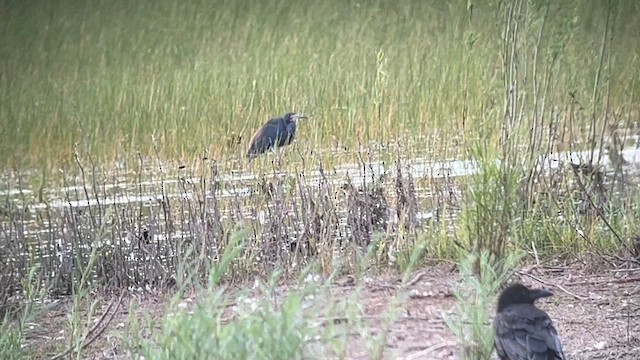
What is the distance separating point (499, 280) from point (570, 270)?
1.39 feet

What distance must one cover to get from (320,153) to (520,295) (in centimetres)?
68

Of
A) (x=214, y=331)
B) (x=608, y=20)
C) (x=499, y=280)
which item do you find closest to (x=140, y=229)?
(x=214, y=331)

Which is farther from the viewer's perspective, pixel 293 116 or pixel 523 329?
pixel 293 116

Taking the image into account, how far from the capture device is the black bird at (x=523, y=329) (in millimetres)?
2105

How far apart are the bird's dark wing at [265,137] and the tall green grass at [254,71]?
39 mm

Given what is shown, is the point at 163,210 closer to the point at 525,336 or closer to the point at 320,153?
the point at 320,153

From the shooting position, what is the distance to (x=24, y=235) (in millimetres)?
2611

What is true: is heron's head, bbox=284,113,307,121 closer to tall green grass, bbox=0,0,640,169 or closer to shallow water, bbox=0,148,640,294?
tall green grass, bbox=0,0,640,169

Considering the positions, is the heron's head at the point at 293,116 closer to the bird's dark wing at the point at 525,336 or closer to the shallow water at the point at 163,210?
the shallow water at the point at 163,210

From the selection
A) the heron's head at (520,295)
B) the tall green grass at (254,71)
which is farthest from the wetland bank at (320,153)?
the heron's head at (520,295)

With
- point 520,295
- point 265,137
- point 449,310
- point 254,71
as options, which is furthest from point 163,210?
point 520,295

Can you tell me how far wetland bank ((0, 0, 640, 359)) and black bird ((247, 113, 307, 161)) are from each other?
3cm

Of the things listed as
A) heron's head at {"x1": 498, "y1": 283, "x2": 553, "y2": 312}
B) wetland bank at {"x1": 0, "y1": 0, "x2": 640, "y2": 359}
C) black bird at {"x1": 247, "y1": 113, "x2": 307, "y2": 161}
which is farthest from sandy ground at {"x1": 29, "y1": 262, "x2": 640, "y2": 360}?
black bird at {"x1": 247, "y1": 113, "x2": 307, "y2": 161}

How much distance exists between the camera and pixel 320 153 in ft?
8.91
